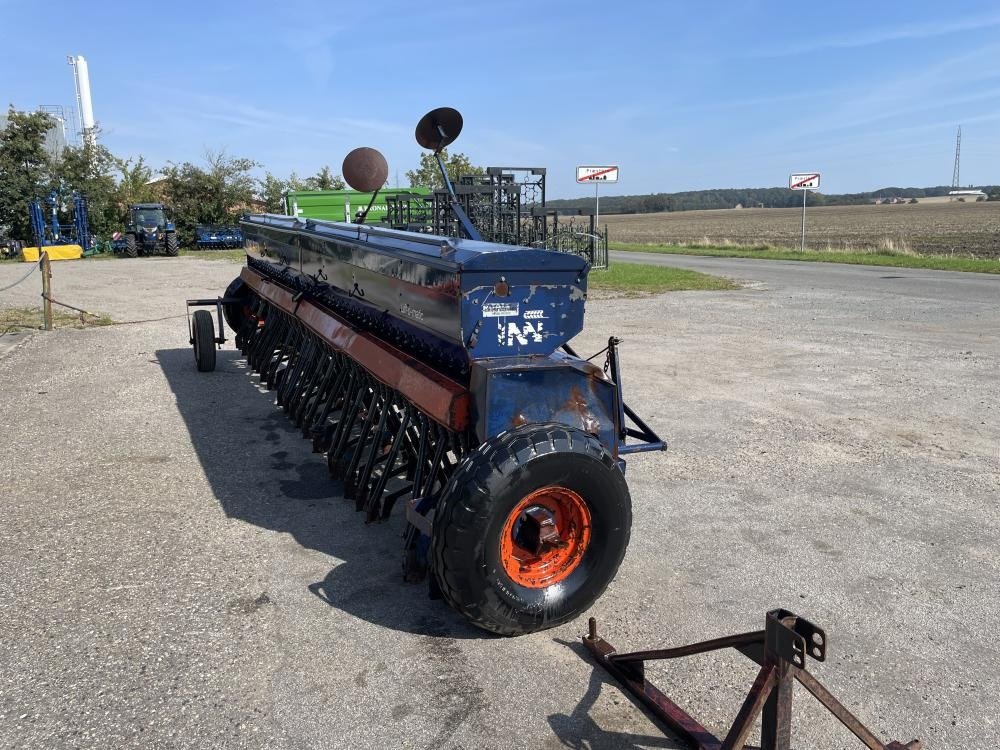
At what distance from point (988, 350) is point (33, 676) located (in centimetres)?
976

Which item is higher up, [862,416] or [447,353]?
[447,353]

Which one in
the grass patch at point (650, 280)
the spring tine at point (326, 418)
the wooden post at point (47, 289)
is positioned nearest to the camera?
the spring tine at point (326, 418)

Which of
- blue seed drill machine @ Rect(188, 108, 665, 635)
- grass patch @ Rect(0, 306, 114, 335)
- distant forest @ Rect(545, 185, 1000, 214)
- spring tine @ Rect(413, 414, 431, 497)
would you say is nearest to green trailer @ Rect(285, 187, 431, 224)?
grass patch @ Rect(0, 306, 114, 335)

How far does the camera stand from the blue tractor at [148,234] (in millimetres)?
28359

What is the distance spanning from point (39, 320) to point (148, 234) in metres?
18.0

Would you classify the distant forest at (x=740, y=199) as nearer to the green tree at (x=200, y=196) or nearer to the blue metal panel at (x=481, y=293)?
the green tree at (x=200, y=196)

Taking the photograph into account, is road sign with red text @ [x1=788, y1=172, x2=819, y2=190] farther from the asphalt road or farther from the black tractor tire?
the black tractor tire

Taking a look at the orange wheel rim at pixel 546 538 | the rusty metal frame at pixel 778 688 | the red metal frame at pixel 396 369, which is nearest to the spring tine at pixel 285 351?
the red metal frame at pixel 396 369

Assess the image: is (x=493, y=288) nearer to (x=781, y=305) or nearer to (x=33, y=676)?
(x=33, y=676)

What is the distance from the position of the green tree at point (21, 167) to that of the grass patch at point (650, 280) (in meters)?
23.3

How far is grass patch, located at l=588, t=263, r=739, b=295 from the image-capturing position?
16062mm

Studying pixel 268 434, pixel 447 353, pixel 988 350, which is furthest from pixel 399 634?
pixel 988 350

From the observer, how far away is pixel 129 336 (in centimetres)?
1062

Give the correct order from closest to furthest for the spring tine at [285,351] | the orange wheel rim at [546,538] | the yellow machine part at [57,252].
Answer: the orange wheel rim at [546,538] → the spring tine at [285,351] → the yellow machine part at [57,252]
